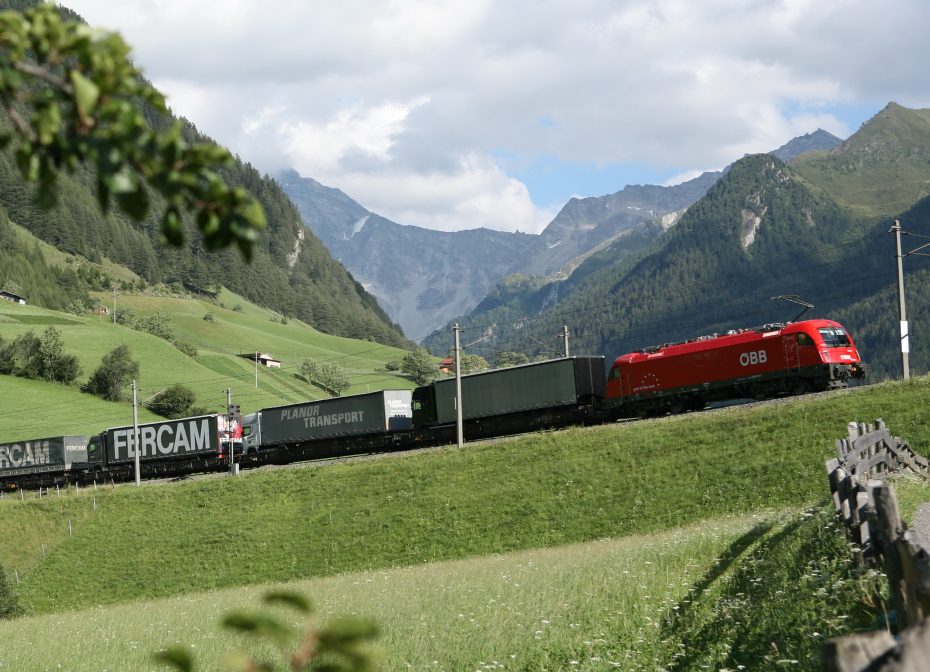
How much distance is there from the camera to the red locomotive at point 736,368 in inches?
1788

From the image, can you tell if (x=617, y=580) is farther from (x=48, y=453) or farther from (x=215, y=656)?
(x=48, y=453)

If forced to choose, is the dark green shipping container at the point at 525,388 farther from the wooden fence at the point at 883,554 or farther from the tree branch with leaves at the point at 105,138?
the tree branch with leaves at the point at 105,138

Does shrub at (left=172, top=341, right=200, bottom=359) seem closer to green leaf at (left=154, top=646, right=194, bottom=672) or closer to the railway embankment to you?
the railway embankment

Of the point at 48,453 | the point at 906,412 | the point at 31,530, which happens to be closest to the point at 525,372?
the point at 906,412

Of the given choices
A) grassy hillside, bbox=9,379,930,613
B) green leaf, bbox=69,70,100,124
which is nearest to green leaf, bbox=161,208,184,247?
green leaf, bbox=69,70,100,124

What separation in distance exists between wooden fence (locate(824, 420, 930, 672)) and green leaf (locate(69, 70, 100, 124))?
3137 mm

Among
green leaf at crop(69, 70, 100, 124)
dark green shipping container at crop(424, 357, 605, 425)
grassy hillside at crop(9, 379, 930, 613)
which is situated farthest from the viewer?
dark green shipping container at crop(424, 357, 605, 425)

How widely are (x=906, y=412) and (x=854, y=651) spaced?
116ft

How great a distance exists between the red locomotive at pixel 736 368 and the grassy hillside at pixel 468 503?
15.8 ft

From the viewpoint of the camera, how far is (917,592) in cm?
520

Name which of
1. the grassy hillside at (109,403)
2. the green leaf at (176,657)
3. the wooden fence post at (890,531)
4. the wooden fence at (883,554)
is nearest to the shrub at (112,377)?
the grassy hillside at (109,403)

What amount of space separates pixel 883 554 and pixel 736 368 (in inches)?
1556

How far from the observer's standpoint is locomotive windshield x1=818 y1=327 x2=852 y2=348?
45469 millimetres

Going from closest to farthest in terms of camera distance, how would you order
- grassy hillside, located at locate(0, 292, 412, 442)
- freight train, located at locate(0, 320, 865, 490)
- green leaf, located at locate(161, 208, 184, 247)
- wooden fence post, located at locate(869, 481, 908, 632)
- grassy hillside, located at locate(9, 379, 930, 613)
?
green leaf, located at locate(161, 208, 184, 247), wooden fence post, located at locate(869, 481, 908, 632), grassy hillside, located at locate(9, 379, 930, 613), freight train, located at locate(0, 320, 865, 490), grassy hillside, located at locate(0, 292, 412, 442)
